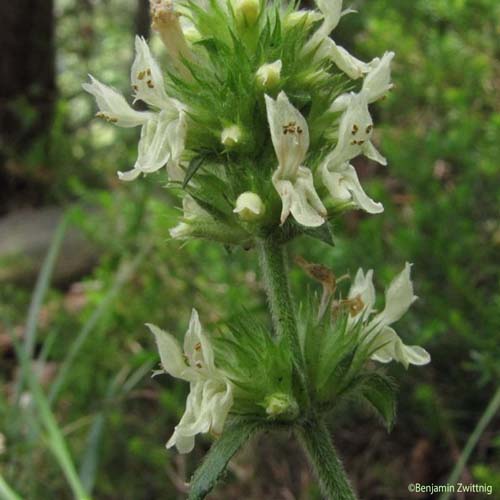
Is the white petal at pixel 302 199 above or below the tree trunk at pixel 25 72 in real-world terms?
above

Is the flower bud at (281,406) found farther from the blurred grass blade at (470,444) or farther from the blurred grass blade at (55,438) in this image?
the blurred grass blade at (55,438)

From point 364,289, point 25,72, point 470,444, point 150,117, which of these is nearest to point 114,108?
point 150,117

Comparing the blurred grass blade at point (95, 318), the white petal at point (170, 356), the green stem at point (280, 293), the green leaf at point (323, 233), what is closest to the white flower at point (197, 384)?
the white petal at point (170, 356)

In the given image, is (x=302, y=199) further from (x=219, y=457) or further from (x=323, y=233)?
(x=219, y=457)

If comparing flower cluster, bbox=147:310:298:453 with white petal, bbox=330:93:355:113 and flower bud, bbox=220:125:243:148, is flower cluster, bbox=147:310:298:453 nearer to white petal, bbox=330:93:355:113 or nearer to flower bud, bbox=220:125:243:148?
flower bud, bbox=220:125:243:148

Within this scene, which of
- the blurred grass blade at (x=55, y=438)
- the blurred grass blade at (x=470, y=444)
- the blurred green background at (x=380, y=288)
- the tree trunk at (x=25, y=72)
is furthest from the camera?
the tree trunk at (x=25, y=72)
